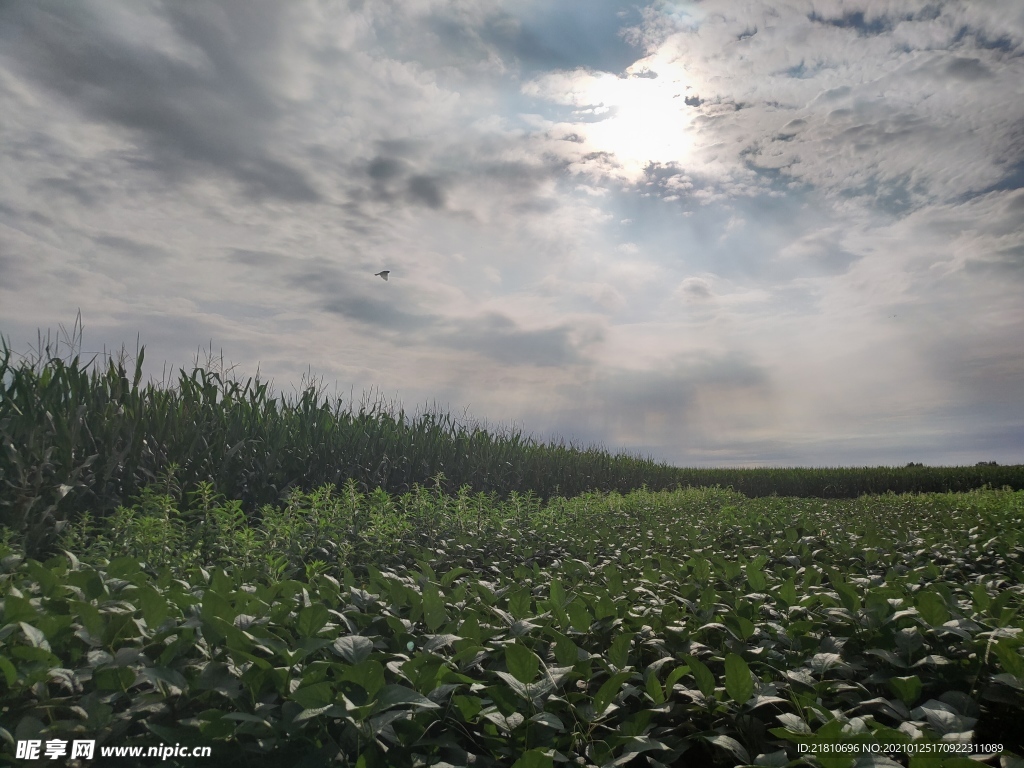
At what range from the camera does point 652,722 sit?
7.47 ft

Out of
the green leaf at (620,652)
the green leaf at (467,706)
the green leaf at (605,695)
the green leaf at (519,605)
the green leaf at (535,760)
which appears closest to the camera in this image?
the green leaf at (535,760)

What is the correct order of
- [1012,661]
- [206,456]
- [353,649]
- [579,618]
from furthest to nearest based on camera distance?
[206,456] → [579,618] → [1012,661] → [353,649]

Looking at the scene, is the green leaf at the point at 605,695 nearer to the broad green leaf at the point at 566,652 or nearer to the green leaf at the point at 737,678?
the broad green leaf at the point at 566,652

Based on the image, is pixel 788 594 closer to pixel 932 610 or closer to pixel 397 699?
pixel 932 610

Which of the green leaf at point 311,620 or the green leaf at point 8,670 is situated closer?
the green leaf at point 8,670

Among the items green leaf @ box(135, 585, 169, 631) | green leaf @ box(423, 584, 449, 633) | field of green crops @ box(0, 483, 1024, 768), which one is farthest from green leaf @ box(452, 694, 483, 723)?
green leaf @ box(135, 585, 169, 631)

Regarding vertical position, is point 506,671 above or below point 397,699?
below

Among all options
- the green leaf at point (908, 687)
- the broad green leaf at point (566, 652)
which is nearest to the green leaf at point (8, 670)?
the broad green leaf at point (566, 652)

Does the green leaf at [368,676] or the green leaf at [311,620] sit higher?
the green leaf at [311,620]

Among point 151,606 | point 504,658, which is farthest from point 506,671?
point 151,606

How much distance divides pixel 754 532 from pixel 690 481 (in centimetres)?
2324

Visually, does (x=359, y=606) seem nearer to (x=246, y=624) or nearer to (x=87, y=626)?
(x=246, y=624)

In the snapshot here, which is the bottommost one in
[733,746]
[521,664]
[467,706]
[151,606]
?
[733,746]

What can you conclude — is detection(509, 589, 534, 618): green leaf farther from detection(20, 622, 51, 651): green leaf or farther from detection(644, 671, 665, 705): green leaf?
detection(20, 622, 51, 651): green leaf
